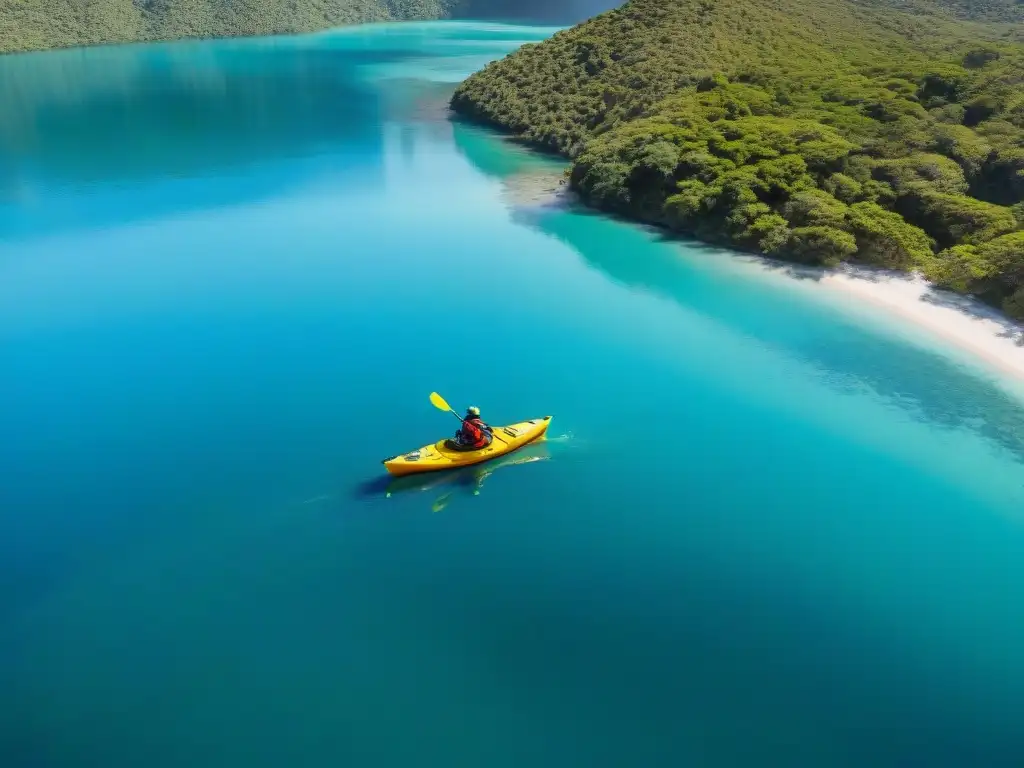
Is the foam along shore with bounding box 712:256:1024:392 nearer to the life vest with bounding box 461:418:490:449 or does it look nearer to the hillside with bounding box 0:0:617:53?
the life vest with bounding box 461:418:490:449

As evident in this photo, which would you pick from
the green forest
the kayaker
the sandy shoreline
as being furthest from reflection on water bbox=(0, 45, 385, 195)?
the kayaker

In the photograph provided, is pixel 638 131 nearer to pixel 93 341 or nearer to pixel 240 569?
pixel 93 341

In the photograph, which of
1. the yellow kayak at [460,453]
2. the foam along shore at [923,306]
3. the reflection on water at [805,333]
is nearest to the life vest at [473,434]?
the yellow kayak at [460,453]

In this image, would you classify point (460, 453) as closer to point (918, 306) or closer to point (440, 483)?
point (440, 483)

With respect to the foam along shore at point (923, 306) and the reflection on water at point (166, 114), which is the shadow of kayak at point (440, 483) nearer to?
the foam along shore at point (923, 306)

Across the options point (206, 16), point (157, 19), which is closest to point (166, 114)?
point (157, 19)
